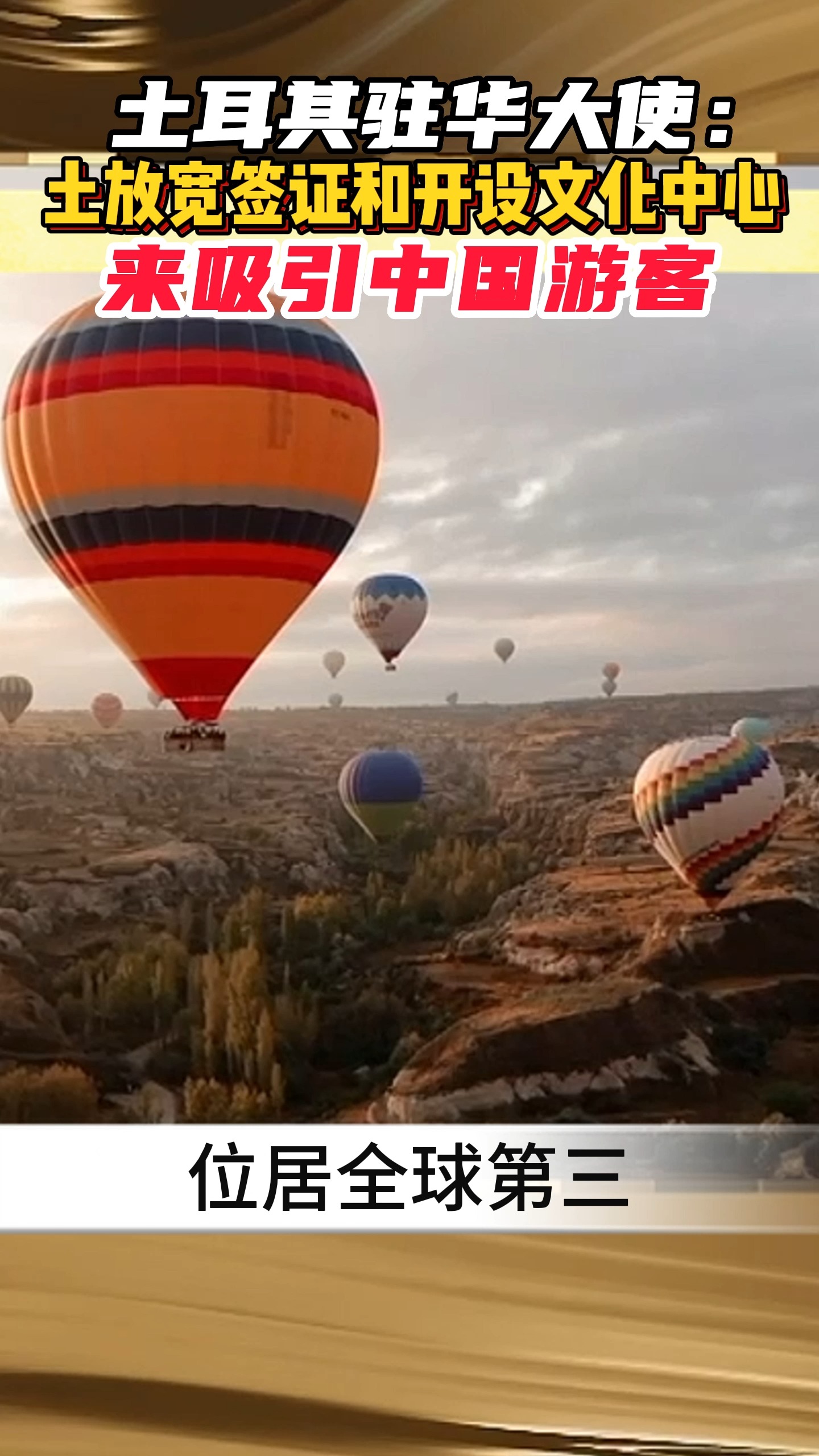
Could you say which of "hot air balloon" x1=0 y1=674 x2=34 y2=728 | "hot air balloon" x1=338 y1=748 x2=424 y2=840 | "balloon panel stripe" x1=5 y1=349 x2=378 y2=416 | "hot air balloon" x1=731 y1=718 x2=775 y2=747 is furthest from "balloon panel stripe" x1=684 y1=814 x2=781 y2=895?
"hot air balloon" x1=0 y1=674 x2=34 y2=728

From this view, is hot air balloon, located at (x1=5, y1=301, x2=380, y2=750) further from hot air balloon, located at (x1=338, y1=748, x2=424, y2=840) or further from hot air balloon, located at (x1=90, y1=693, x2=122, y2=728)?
hot air balloon, located at (x1=338, y1=748, x2=424, y2=840)

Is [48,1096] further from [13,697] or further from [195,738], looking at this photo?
[13,697]

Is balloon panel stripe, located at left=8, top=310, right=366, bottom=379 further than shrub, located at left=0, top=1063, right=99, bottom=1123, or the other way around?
shrub, located at left=0, top=1063, right=99, bottom=1123

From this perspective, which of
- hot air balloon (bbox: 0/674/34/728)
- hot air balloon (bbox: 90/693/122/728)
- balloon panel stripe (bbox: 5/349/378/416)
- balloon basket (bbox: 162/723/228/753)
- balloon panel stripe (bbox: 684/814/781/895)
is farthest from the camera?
hot air balloon (bbox: 0/674/34/728)

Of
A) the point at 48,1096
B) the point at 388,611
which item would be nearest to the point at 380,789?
the point at 388,611

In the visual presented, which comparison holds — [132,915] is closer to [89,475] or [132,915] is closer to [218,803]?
[218,803]

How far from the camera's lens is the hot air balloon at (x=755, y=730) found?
491cm

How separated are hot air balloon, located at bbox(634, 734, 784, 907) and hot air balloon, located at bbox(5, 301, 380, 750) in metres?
1.70

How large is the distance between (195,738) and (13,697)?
8.11ft

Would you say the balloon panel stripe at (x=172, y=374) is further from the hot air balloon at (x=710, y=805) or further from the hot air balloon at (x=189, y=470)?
the hot air balloon at (x=710, y=805)

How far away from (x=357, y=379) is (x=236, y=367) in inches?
13.1

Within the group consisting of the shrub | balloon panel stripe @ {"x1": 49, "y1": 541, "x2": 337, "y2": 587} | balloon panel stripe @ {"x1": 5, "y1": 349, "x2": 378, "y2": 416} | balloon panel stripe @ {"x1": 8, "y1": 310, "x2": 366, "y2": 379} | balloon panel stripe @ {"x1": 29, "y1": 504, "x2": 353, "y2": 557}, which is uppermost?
Answer: balloon panel stripe @ {"x1": 8, "y1": 310, "x2": 366, "y2": 379}

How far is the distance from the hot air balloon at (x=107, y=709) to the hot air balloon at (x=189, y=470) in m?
1.44

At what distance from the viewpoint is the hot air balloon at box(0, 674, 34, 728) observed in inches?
225
